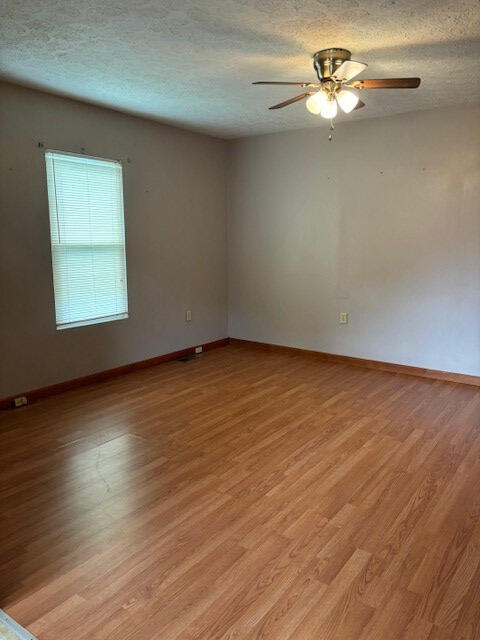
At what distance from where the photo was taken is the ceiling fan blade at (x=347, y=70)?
2.70m

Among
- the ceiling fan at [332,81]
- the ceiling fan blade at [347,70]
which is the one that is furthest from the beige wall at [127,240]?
the ceiling fan blade at [347,70]

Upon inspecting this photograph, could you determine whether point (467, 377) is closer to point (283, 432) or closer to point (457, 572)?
point (283, 432)

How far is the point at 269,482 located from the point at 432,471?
97 cm

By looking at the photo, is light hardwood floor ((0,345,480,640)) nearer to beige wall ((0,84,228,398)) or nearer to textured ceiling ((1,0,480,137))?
beige wall ((0,84,228,398))

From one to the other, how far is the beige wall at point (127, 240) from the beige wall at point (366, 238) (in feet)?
1.66

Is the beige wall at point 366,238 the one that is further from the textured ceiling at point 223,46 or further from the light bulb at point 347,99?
the light bulb at point 347,99

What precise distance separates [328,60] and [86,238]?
8.14ft

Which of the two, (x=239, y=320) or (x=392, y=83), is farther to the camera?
(x=239, y=320)

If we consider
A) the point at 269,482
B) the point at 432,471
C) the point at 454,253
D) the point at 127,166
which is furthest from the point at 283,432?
the point at 127,166

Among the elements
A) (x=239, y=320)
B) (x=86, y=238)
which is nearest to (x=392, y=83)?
(x=86, y=238)

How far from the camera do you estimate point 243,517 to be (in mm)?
2273

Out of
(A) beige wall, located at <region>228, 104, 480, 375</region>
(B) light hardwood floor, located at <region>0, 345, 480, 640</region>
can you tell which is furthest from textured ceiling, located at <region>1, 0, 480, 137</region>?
(B) light hardwood floor, located at <region>0, 345, 480, 640</region>

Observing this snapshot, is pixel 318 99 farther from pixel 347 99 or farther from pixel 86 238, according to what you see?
pixel 86 238

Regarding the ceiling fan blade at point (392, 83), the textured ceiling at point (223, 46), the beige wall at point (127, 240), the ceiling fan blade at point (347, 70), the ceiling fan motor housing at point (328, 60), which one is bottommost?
the beige wall at point (127, 240)
